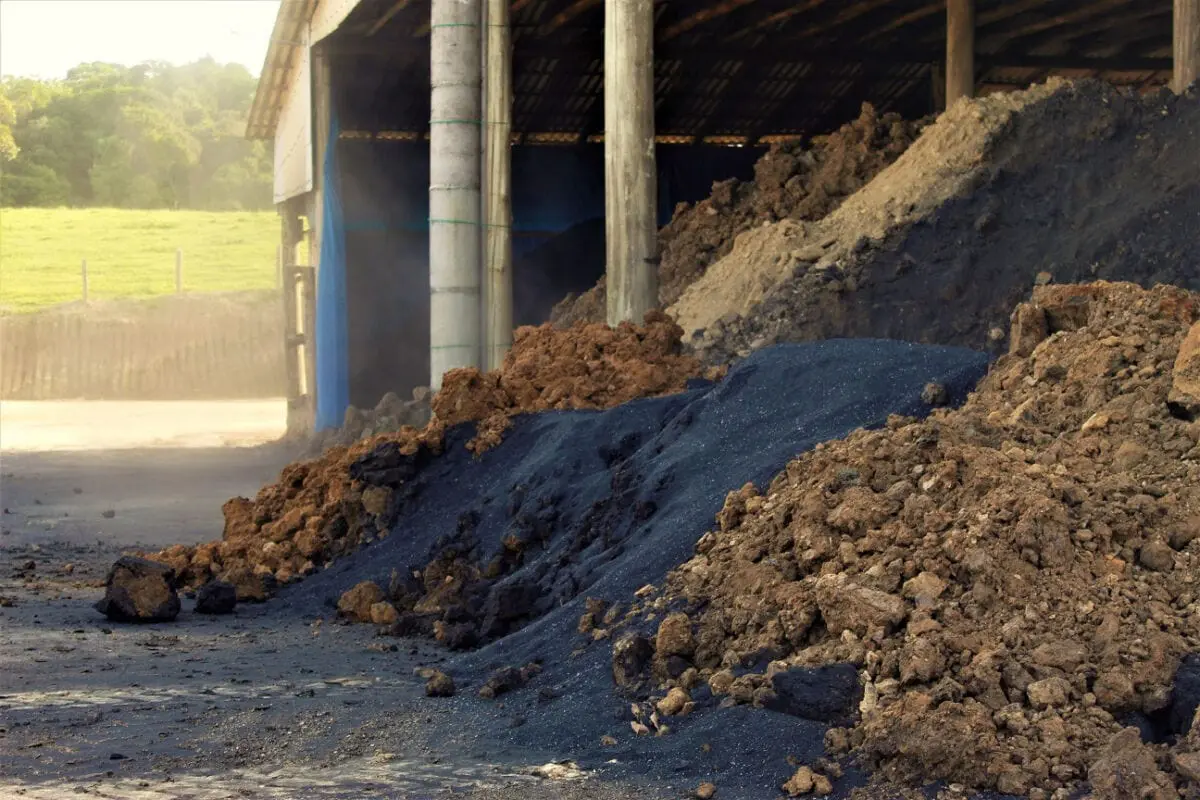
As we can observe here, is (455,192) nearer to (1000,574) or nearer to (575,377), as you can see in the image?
(575,377)

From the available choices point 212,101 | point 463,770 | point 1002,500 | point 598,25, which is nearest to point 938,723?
point 1002,500

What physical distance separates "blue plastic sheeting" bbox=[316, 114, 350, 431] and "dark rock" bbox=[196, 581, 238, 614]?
8.68 metres

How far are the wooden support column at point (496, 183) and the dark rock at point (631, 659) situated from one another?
6379 millimetres

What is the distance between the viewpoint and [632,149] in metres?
Answer: 10.9

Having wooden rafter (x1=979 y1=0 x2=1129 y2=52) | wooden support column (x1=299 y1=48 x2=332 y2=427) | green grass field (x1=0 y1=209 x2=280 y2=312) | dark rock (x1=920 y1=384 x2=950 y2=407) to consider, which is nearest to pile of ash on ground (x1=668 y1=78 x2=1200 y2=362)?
dark rock (x1=920 y1=384 x2=950 y2=407)

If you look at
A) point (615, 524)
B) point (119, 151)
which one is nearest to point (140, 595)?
point (615, 524)

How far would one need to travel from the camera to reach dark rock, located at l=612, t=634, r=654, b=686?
5793mm

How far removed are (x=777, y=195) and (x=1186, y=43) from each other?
13.4 ft

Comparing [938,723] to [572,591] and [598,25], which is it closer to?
[572,591]

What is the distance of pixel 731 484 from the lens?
281 inches

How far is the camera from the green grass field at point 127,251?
133 feet

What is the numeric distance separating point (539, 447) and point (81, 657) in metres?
2.91

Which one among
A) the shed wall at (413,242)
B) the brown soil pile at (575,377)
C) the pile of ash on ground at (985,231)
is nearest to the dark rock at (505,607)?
the brown soil pile at (575,377)

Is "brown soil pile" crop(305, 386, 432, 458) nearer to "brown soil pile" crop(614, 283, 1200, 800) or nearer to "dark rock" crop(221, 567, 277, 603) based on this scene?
"dark rock" crop(221, 567, 277, 603)
